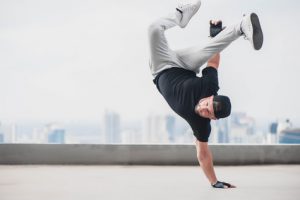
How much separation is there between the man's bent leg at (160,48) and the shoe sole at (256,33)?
2.07 feet

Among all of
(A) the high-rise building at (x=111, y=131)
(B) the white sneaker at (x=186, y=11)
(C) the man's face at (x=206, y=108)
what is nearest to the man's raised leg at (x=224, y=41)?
(B) the white sneaker at (x=186, y=11)

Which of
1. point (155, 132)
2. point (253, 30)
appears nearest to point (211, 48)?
point (253, 30)

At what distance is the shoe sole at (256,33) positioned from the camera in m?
3.46

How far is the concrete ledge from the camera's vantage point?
18.3 ft

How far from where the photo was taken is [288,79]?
4.57 meters

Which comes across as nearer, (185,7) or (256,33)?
(256,33)

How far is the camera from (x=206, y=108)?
322 cm

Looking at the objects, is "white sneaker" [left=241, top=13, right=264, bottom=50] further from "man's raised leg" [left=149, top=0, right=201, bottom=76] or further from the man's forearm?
the man's forearm

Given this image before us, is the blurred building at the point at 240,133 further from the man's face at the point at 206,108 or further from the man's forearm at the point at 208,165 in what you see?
the man's face at the point at 206,108

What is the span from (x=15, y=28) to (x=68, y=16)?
2.39 feet

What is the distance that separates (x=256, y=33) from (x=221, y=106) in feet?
2.30

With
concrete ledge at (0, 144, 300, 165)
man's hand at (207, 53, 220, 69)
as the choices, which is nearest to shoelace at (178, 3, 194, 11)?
man's hand at (207, 53, 220, 69)

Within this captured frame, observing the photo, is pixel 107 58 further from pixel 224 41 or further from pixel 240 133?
pixel 240 133
